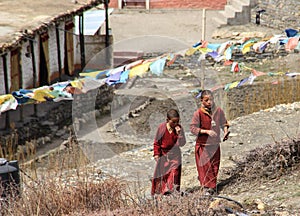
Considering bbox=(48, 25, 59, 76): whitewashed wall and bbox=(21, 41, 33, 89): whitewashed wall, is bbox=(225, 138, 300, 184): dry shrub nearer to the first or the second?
bbox=(21, 41, 33, 89): whitewashed wall

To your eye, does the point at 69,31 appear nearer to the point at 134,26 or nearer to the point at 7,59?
the point at 7,59

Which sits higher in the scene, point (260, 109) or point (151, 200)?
point (151, 200)

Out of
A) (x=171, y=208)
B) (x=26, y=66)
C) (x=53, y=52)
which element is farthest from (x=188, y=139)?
(x=171, y=208)

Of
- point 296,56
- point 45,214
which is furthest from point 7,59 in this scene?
point 296,56

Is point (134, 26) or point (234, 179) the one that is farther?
point (134, 26)

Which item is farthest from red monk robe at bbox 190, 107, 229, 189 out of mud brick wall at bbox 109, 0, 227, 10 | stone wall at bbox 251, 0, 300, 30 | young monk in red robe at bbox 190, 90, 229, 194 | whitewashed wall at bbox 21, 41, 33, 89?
mud brick wall at bbox 109, 0, 227, 10

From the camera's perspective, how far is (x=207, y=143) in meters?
9.16

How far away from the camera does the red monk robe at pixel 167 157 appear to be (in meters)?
8.91

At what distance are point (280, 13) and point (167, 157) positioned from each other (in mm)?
14970

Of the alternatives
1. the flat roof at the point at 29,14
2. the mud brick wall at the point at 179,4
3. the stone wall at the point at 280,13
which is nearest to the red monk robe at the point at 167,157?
the flat roof at the point at 29,14

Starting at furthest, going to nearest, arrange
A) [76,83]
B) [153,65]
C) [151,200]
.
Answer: [76,83]
[153,65]
[151,200]

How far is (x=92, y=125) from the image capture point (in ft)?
53.4

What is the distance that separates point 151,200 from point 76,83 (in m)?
6.11

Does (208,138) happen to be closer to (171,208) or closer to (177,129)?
(177,129)
